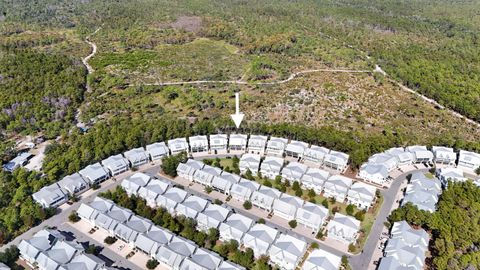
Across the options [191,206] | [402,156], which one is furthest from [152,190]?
[402,156]

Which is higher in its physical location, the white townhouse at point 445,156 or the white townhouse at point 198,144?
the white townhouse at point 445,156

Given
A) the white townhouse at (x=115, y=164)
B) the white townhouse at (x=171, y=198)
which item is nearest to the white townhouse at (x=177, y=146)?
the white townhouse at (x=115, y=164)

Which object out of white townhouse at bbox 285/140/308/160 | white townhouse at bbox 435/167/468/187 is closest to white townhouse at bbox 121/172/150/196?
white townhouse at bbox 285/140/308/160

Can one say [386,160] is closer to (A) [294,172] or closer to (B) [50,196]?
(A) [294,172]

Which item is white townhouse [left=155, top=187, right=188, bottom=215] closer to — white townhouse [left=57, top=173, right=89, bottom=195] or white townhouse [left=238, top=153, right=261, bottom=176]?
white townhouse [left=238, top=153, right=261, bottom=176]

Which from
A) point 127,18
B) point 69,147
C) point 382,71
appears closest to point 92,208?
point 69,147

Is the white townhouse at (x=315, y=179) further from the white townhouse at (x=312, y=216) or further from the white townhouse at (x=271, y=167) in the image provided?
the white townhouse at (x=312, y=216)
